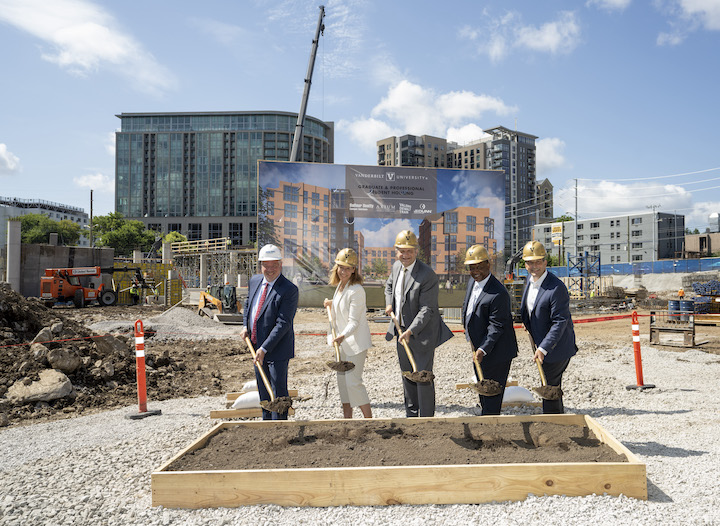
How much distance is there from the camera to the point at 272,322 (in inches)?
191

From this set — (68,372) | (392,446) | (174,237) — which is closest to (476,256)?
(392,446)

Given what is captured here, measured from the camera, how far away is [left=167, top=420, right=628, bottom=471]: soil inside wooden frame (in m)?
3.86

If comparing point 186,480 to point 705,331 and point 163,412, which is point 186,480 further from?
point 705,331

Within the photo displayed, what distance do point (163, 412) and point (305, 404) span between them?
6.13 feet

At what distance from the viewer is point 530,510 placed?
334 cm

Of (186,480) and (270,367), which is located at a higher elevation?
(270,367)

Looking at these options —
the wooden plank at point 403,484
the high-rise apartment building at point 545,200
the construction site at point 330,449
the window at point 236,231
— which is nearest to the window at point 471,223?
the construction site at point 330,449

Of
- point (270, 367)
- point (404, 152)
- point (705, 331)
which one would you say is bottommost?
point (705, 331)

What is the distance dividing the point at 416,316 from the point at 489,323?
Result: 67 cm

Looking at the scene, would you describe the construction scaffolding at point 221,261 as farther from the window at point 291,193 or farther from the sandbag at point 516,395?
the sandbag at point 516,395

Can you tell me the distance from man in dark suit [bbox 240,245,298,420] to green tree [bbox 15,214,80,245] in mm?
84997

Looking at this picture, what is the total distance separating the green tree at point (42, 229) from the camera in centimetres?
7894

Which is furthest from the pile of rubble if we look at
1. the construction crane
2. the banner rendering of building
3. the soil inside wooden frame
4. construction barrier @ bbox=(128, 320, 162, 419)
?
the construction crane

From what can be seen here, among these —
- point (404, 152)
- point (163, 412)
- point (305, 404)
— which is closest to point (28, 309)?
point (163, 412)
